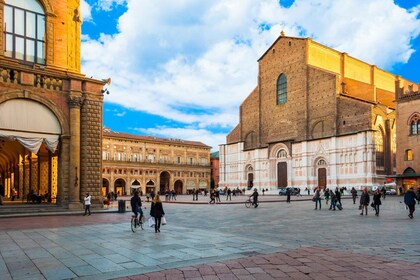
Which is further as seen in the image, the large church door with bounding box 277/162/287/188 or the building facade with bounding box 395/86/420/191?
the large church door with bounding box 277/162/287/188

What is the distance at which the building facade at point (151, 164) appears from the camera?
69250 millimetres

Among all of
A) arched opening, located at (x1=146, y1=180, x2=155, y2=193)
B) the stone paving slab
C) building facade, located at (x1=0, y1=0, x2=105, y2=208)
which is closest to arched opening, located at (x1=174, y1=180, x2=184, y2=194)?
arched opening, located at (x1=146, y1=180, x2=155, y2=193)

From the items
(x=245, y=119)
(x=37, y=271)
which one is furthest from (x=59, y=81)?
(x=245, y=119)

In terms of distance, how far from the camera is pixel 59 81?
22984mm

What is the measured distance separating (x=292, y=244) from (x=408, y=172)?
36.3 meters

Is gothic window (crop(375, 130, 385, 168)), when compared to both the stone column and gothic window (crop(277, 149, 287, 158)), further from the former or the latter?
the stone column

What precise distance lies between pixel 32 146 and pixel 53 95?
3272mm

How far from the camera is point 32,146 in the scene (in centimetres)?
2169

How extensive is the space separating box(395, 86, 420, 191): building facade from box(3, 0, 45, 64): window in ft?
119

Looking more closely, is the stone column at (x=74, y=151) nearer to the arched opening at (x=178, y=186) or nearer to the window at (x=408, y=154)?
the window at (x=408, y=154)

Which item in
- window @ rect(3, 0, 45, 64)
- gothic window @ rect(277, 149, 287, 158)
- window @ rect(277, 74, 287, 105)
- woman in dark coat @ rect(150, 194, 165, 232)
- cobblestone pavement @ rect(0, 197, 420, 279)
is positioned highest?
window @ rect(277, 74, 287, 105)

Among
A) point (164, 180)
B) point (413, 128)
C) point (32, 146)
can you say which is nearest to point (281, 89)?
point (413, 128)

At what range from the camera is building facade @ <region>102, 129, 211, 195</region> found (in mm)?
69250

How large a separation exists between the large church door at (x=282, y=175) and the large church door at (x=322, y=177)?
19.6 feet
